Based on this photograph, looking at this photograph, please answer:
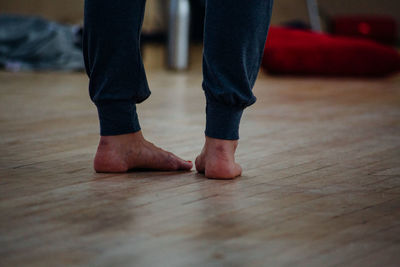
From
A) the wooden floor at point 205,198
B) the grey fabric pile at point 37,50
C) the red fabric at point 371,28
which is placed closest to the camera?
the wooden floor at point 205,198

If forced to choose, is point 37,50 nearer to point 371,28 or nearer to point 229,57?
point 229,57

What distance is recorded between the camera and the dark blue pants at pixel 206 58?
92cm

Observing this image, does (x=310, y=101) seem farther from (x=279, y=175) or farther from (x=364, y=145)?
(x=279, y=175)

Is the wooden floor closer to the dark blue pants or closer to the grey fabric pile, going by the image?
the dark blue pants

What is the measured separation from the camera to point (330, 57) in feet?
9.87

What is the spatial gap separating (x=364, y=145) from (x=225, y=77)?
1.63ft

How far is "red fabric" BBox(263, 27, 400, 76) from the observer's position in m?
2.97

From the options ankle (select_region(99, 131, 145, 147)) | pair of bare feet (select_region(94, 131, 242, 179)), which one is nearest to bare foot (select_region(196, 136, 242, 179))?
pair of bare feet (select_region(94, 131, 242, 179))

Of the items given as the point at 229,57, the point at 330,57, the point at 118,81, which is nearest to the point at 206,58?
the point at 229,57

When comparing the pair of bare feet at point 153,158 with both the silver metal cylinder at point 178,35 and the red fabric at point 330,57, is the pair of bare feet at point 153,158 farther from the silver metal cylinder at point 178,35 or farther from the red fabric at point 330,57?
the silver metal cylinder at point 178,35

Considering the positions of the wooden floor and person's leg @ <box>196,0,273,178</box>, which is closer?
the wooden floor

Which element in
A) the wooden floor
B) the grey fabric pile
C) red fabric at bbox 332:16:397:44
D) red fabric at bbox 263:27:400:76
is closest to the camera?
the wooden floor

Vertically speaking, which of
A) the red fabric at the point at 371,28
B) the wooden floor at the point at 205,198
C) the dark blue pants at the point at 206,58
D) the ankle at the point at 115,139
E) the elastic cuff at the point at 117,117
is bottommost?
the red fabric at the point at 371,28

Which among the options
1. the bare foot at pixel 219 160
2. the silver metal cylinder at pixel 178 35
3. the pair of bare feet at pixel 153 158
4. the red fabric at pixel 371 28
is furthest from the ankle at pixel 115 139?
the red fabric at pixel 371 28
